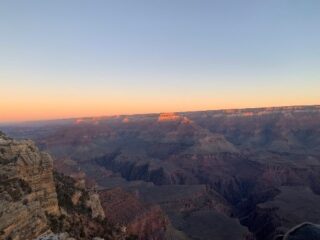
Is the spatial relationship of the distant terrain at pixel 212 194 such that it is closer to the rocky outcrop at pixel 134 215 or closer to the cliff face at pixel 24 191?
the rocky outcrop at pixel 134 215

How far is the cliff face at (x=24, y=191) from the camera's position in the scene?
2603cm

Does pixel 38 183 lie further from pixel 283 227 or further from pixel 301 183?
pixel 301 183

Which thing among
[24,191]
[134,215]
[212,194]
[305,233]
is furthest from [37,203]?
[212,194]

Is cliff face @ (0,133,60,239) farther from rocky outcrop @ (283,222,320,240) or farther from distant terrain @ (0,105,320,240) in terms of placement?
distant terrain @ (0,105,320,240)

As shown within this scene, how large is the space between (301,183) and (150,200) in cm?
5858

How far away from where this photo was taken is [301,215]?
99312mm

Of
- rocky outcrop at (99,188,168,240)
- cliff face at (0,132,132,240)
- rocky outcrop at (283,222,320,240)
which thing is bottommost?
rocky outcrop at (99,188,168,240)

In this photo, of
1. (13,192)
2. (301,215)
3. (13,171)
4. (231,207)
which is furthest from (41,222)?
(231,207)

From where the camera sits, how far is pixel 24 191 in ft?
102

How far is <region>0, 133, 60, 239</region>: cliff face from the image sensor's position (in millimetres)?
26033

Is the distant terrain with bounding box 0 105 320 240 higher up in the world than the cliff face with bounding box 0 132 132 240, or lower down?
lower down

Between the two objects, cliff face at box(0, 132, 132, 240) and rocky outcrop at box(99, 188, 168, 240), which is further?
rocky outcrop at box(99, 188, 168, 240)

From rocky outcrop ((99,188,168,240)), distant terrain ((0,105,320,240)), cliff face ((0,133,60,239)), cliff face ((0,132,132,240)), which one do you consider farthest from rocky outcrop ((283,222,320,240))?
rocky outcrop ((99,188,168,240))

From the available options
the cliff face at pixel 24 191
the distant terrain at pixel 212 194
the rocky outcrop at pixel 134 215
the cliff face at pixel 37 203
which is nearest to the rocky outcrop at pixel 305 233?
the distant terrain at pixel 212 194
